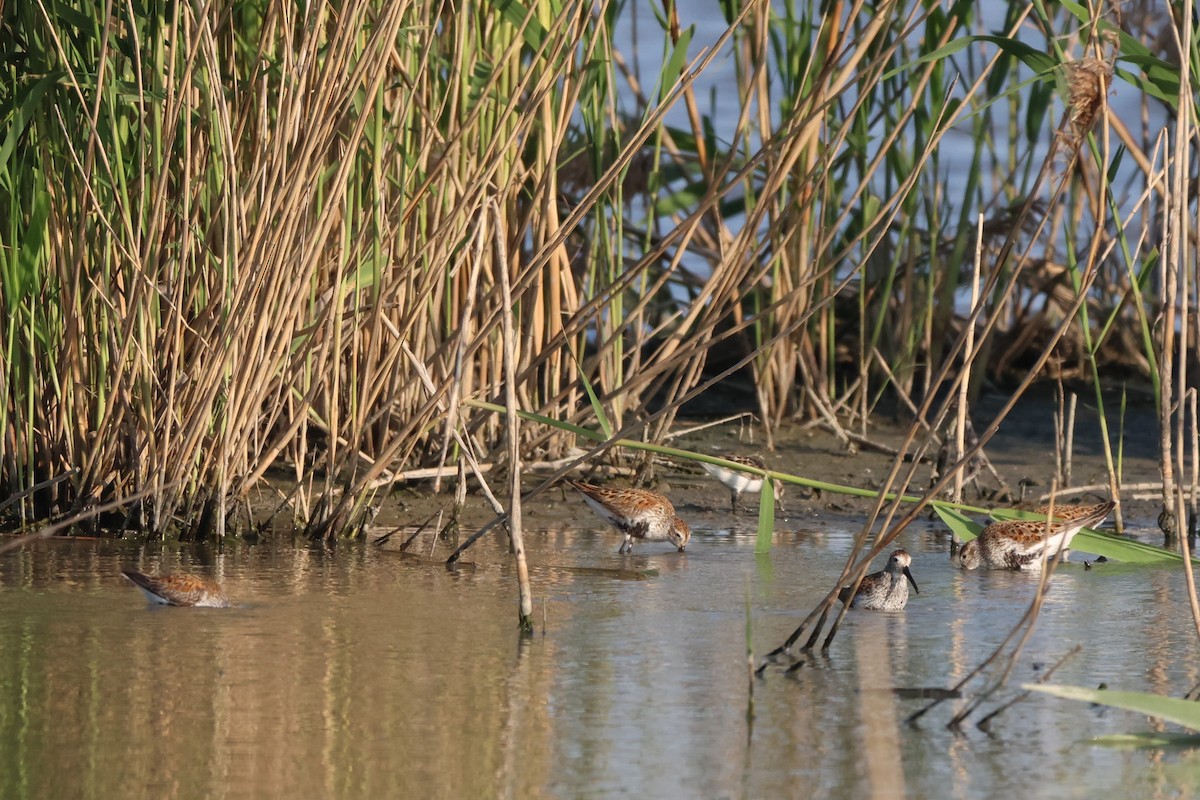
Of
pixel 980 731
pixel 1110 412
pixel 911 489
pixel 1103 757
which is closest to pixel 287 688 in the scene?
pixel 980 731

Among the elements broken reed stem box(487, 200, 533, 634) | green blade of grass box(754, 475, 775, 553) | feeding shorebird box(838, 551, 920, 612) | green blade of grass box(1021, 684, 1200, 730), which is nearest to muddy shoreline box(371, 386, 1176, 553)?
feeding shorebird box(838, 551, 920, 612)

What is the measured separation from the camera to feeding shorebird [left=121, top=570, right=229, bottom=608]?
4.60 meters

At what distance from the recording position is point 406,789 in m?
3.19

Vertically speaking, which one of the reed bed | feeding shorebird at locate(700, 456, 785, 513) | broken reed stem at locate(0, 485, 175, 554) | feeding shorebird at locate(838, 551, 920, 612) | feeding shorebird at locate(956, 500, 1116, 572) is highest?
the reed bed

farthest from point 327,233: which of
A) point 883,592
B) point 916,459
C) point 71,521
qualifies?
point 916,459

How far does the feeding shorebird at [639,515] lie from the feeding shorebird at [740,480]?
1.43 feet

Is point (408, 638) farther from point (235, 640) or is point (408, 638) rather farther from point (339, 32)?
point (339, 32)

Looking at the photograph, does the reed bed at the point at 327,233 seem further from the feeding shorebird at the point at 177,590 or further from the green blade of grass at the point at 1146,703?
the green blade of grass at the point at 1146,703

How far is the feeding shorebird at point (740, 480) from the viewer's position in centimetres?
634

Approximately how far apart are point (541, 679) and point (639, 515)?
5.83ft

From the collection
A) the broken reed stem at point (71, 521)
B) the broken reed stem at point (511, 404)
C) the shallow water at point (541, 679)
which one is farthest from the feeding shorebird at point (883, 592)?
the broken reed stem at point (71, 521)

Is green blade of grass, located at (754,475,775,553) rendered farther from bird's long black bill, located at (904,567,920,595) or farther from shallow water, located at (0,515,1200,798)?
bird's long black bill, located at (904,567,920,595)

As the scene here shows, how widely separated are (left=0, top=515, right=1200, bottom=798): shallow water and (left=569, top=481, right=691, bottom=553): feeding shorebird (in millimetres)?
98

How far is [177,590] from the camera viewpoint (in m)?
4.60
